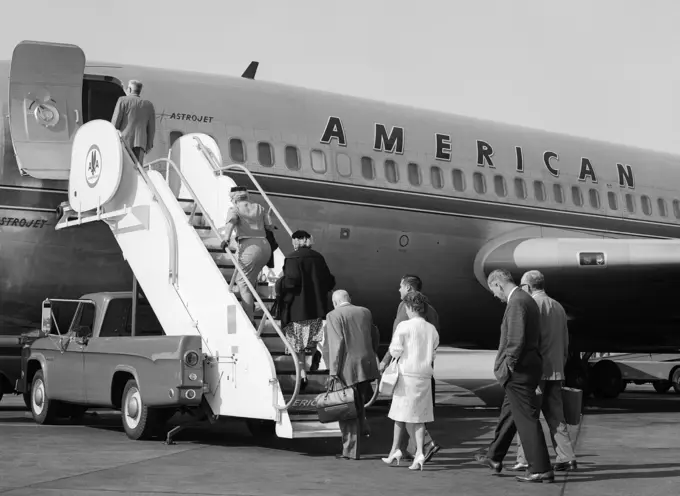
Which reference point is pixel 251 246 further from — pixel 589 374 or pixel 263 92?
pixel 589 374

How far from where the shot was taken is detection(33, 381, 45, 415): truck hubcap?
42.2 feet

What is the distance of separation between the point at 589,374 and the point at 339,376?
15.7 metres

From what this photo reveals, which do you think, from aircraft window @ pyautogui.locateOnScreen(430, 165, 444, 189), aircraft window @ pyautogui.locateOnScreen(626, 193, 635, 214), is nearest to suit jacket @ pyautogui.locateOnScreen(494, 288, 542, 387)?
aircraft window @ pyautogui.locateOnScreen(430, 165, 444, 189)

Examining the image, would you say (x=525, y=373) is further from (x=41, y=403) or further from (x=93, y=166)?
(x=41, y=403)

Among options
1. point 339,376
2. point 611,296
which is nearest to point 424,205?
point 611,296

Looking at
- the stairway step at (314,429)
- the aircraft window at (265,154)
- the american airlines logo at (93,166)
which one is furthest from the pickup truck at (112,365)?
the aircraft window at (265,154)

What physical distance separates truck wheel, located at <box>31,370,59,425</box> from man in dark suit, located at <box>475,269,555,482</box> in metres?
6.43

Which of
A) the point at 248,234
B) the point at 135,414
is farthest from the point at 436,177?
the point at 135,414

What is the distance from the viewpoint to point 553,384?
922cm

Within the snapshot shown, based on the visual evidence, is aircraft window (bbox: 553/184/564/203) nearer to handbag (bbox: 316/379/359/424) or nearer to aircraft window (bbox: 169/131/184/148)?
aircraft window (bbox: 169/131/184/148)

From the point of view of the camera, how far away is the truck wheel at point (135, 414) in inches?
424

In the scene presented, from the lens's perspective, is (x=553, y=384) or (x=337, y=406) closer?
(x=553, y=384)

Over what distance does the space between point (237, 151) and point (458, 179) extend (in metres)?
4.29

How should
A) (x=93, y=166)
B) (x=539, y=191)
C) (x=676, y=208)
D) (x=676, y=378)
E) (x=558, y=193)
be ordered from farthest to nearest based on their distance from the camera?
1. (x=676, y=378)
2. (x=676, y=208)
3. (x=558, y=193)
4. (x=539, y=191)
5. (x=93, y=166)
